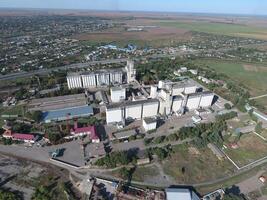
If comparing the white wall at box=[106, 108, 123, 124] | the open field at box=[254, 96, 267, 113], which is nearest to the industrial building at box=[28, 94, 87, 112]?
the white wall at box=[106, 108, 123, 124]

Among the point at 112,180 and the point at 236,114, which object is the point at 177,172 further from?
the point at 236,114

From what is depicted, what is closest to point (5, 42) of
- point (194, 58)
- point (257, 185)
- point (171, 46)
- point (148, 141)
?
point (171, 46)

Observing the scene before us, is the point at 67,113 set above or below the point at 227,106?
above

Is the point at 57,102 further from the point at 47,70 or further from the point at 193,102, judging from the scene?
the point at 193,102

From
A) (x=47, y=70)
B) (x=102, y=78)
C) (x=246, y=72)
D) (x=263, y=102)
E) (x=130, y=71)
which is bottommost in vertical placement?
(x=246, y=72)

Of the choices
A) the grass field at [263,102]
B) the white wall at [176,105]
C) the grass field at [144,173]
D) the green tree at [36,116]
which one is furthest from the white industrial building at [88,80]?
the grass field at [263,102]

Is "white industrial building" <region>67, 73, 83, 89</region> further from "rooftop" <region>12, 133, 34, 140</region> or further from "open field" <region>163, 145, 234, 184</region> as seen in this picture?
"open field" <region>163, 145, 234, 184</region>

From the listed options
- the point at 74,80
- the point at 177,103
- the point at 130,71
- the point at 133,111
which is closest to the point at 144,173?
the point at 133,111

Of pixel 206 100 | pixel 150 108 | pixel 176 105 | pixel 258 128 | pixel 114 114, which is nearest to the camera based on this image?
pixel 114 114
